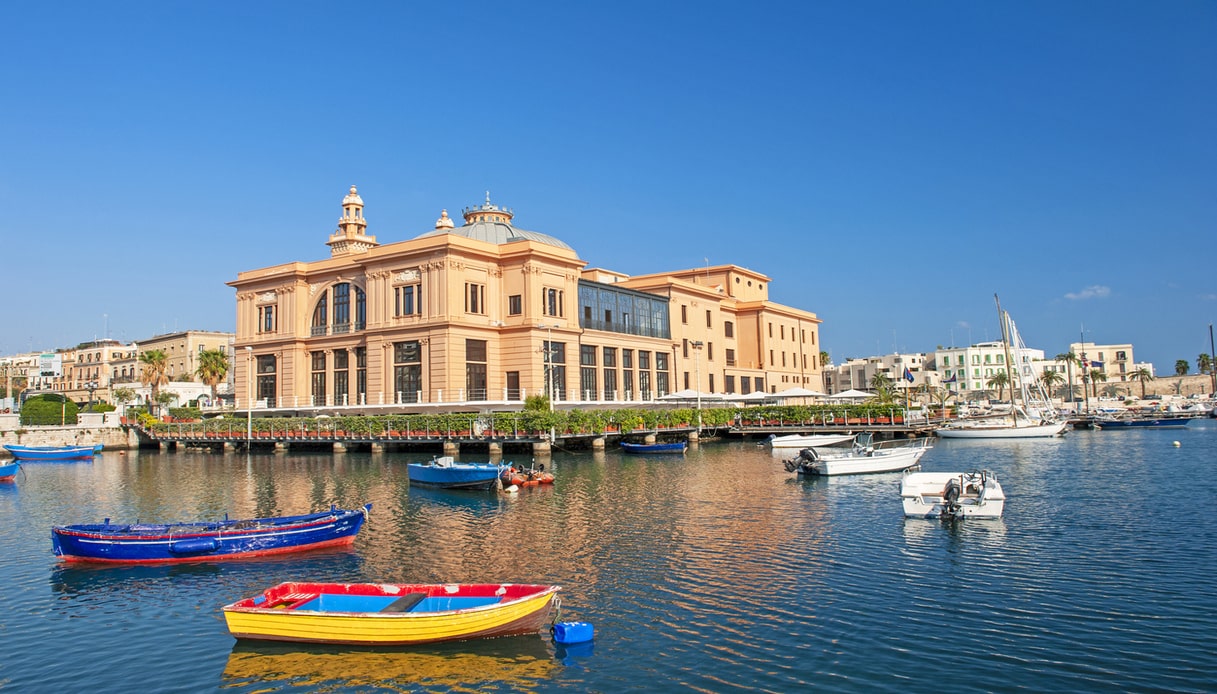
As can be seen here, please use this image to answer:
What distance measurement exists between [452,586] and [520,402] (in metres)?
47.7

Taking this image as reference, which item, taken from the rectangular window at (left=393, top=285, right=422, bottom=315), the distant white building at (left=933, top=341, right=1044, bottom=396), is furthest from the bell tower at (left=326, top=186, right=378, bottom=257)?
the distant white building at (left=933, top=341, right=1044, bottom=396)

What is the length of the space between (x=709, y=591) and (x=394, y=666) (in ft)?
24.4

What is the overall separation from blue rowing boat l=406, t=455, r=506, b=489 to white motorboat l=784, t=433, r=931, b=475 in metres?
15.2

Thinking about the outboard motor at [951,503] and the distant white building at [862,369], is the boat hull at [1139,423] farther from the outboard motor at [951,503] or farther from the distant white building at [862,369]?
the outboard motor at [951,503]

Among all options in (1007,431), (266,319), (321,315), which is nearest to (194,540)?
(321,315)

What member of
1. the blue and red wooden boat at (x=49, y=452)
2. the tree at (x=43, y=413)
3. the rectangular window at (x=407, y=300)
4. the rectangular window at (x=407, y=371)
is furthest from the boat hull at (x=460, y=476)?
the tree at (x=43, y=413)

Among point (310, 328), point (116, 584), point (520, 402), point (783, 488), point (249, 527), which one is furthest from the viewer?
point (310, 328)

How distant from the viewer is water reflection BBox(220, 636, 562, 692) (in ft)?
46.7

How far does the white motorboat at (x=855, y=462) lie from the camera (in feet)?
135

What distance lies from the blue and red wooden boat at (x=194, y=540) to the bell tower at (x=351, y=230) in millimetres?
66599

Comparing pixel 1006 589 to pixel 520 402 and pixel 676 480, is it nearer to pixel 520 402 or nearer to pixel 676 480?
pixel 676 480

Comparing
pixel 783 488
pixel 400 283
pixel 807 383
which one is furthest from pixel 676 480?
pixel 807 383

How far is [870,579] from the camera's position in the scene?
1977 centimetres

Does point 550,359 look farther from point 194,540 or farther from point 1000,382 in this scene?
point 1000,382
